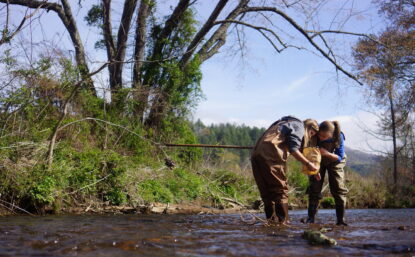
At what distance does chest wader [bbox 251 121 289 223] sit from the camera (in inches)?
211

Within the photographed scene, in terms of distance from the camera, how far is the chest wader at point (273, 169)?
5.36 meters

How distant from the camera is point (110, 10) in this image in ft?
45.2

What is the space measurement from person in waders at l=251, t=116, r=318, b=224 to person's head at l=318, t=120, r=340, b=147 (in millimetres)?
255

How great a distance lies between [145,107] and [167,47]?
2.61m

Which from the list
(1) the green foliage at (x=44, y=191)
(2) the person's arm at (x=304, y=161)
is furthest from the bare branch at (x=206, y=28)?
(2) the person's arm at (x=304, y=161)

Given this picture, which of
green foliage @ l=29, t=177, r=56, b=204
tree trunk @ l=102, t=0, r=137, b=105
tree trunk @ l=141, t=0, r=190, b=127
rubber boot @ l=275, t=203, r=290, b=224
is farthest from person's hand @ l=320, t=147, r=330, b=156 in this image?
tree trunk @ l=102, t=0, r=137, b=105

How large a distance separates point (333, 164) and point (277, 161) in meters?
1.17

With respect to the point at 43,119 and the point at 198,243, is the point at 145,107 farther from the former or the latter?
the point at 198,243

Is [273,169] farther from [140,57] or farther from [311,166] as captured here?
[140,57]

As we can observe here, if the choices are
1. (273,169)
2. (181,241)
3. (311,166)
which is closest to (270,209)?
(273,169)

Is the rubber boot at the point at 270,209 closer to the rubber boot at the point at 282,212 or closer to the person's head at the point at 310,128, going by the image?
the rubber boot at the point at 282,212

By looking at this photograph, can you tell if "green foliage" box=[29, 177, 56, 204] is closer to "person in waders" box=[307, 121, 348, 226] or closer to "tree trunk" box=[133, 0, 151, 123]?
"person in waders" box=[307, 121, 348, 226]

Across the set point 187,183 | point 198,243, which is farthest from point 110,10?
point 198,243

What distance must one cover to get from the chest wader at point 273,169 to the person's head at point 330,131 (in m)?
0.61
